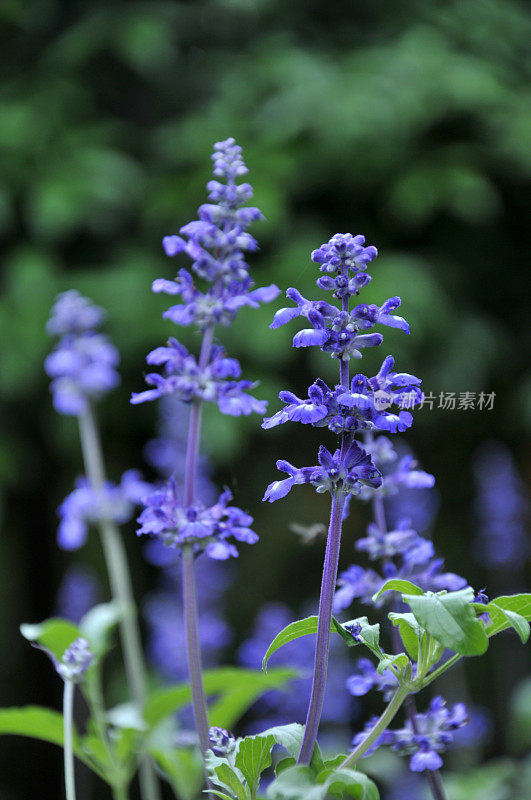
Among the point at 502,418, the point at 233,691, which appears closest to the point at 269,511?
the point at 502,418

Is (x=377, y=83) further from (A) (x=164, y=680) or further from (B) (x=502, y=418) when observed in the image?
(A) (x=164, y=680)

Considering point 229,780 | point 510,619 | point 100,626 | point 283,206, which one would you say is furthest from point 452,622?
point 283,206

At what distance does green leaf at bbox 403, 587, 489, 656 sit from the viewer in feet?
2.39

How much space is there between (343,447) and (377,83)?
2.45 metres

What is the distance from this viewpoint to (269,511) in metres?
3.17

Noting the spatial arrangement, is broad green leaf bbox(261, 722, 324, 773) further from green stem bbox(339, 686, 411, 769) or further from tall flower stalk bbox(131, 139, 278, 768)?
tall flower stalk bbox(131, 139, 278, 768)

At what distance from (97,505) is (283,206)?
1.53 m

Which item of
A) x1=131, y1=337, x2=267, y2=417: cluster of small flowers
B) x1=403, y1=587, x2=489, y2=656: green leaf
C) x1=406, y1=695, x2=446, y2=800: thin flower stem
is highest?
x1=131, y1=337, x2=267, y2=417: cluster of small flowers

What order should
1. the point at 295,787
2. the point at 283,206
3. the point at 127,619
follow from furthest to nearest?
1. the point at 283,206
2. the point at 127,619
3. the point at 295,787

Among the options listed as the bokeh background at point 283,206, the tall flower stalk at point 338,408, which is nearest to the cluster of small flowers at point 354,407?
the tall flower stalk at point 338,408

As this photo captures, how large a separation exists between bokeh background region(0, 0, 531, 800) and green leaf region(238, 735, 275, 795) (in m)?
1.87

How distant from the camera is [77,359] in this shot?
5.75 feet

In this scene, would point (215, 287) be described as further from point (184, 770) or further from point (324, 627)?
point (184, 770)

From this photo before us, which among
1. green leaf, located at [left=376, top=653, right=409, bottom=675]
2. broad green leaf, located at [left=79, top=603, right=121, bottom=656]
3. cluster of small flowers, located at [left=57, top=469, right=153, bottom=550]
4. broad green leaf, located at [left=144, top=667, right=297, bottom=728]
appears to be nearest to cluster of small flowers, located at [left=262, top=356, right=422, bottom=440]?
green leaf, located at [left=376, top=653, right=409, bottom=675]
